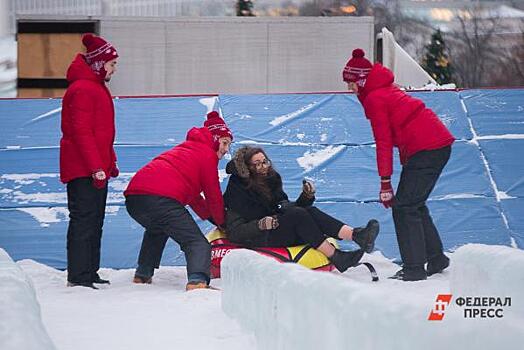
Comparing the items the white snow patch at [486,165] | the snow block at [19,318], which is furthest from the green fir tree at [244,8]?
the snow block at [19,318]

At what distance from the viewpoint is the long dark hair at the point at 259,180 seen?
7945mm

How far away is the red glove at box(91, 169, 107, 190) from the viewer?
24.1ft

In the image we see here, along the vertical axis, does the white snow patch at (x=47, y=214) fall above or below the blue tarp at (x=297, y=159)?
below

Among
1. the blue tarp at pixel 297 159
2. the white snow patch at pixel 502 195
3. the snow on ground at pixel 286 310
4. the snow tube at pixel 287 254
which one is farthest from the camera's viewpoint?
the white snow patch at pixel 502 195

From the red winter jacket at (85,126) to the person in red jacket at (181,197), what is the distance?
1.10 ft

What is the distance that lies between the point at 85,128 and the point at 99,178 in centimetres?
34

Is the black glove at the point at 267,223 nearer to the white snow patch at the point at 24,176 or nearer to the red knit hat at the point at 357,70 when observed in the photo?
the red knit hat at the point at 357,70

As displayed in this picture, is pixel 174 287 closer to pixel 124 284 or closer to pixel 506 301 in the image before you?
pixel 124 284

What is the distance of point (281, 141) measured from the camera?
10.6 m

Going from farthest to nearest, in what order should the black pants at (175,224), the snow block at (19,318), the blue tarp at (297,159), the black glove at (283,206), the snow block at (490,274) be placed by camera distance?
the blue tarp at (297,159), the black glove at (283,206), the black pants at (175,224), the snow block at (490,274), the snow block at (19,318)

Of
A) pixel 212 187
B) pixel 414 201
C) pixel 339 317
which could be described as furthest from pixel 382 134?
pixel 339 317

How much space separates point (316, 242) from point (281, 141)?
290 cm

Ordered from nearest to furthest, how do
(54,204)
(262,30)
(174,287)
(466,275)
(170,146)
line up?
(466,275) → (174,287) → (54,204) → (170,146) → (262,30)

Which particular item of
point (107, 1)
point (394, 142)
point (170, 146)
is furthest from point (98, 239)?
point (107, 1)
